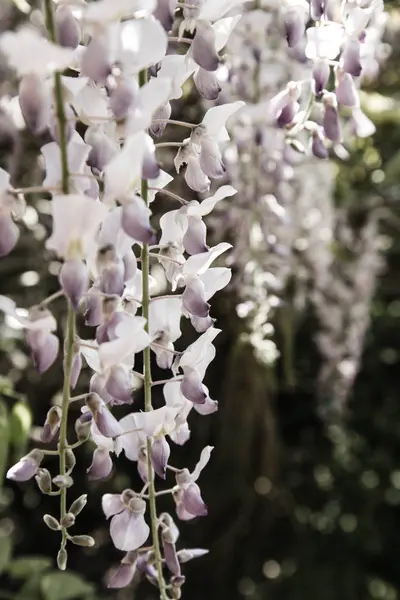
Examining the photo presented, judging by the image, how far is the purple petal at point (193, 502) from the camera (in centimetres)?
57

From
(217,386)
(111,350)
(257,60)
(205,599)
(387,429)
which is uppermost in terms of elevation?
(111,350)

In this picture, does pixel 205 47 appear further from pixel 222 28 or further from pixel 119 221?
pixel 119 221

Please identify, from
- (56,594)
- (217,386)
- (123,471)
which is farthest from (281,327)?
(56,594)

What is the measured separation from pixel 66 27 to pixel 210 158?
13cm

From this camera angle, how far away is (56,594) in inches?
40.4

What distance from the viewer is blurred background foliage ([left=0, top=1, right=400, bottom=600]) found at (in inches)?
54.8

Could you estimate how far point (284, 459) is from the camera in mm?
1621

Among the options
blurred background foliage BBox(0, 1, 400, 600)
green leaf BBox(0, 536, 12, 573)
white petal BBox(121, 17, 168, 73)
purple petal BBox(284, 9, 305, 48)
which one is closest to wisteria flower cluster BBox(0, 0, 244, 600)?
white petal BBox(121, 17, 168, 73)

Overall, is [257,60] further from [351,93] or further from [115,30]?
[115,30]

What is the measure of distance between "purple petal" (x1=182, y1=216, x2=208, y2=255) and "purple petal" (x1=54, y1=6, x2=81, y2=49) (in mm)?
142

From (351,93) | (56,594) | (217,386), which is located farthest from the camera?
(217,386)

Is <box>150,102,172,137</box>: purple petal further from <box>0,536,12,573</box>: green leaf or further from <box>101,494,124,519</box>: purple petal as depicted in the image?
<box>0,536,12,573</box>: green leaf

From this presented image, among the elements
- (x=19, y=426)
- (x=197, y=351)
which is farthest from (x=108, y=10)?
(x=19, y=426)

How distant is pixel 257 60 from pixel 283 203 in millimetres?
223
